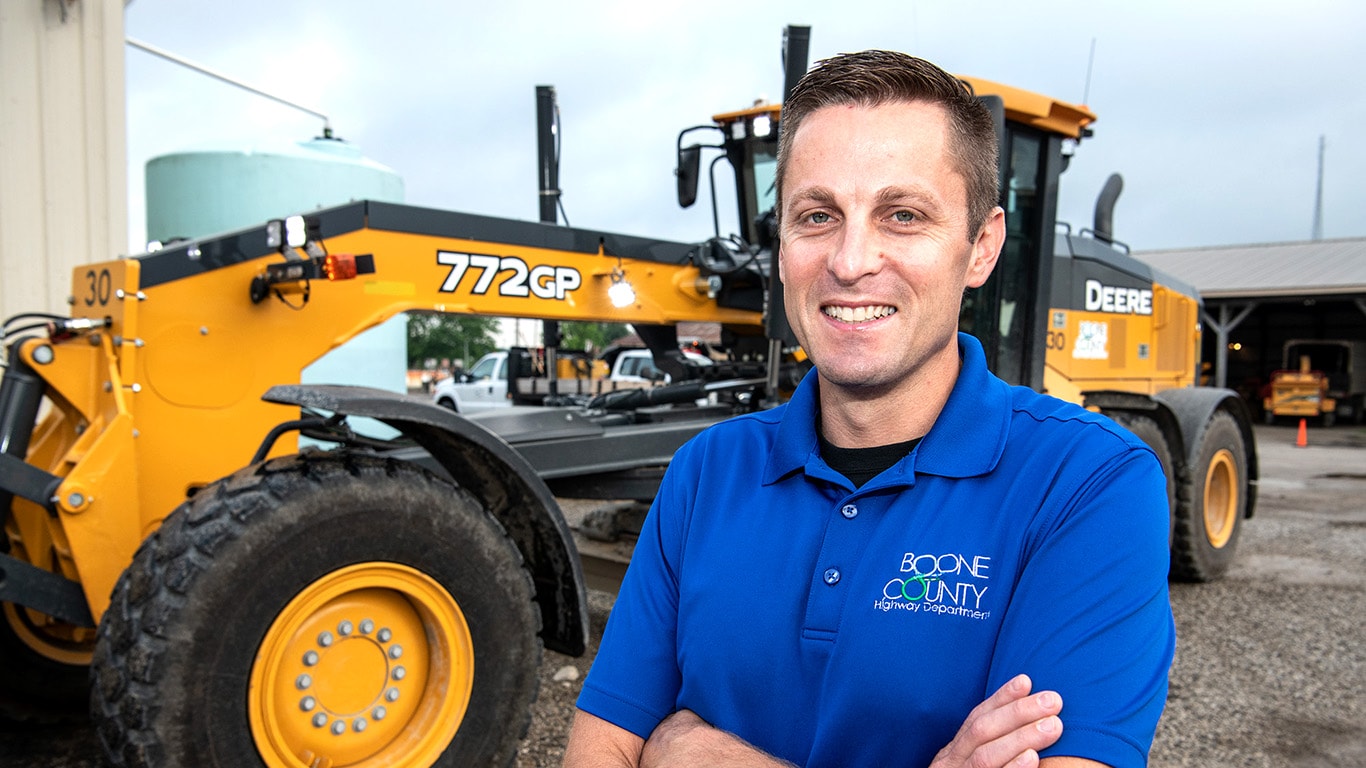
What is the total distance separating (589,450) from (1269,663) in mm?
3522

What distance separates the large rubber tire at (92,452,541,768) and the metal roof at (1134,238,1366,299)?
26.5 meters

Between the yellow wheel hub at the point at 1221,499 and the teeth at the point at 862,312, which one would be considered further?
the yellow wheel hub at the point at 1221,499

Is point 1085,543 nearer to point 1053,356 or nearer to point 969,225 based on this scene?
point 969,225

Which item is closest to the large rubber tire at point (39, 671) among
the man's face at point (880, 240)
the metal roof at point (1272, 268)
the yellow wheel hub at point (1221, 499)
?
Answer: the man's face at point (880, 240)

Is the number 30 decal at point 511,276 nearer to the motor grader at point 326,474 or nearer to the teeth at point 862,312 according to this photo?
the motor grader at point 326,474

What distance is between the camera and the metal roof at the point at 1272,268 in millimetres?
24844

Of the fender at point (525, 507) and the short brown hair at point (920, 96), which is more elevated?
the short brown hair at point (920, 96)

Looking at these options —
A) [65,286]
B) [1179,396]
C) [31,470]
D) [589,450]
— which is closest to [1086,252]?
[1179,396]

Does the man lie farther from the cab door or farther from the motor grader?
the cab door

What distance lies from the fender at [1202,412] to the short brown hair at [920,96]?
19.2 ft

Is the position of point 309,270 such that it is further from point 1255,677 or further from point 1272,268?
point 1272,268

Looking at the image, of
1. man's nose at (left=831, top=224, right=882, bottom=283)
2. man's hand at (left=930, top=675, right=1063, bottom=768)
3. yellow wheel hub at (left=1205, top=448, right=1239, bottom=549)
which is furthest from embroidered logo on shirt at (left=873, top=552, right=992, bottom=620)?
yellow wheel hub at (left=1205, top=448, right=1239, bottom=549)

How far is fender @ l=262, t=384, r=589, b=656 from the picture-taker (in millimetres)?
3398

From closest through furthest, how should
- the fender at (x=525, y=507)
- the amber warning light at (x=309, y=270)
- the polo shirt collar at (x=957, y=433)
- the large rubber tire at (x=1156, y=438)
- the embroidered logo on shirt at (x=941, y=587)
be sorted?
1. the embroidered logo on shirt at (x=941, y=587)
2. the polo shirt collar at (x=957, y=433)
3. the fender at (x=525, y=507)
4. the amber warning light at (x=309, y=270)
5. the large rubber tire at (x=1156, y=438)
